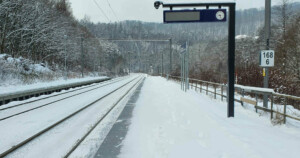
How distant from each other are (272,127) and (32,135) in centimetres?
684

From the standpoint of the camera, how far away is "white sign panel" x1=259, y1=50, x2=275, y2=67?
889 cm

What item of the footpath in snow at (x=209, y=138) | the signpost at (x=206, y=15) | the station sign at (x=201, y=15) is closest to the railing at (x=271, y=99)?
the footpath in snow at (x=209, y=138)

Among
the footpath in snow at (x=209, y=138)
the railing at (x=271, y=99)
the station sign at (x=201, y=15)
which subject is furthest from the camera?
the station sign at (x=201, y=15)

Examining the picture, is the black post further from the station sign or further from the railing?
the railing

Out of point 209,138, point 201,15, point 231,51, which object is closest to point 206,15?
point 201,15

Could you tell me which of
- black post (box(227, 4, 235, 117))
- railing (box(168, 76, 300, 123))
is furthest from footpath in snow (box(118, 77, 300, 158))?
black post (box(227, 4, 235, 117))

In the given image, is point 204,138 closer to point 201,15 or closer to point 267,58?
point 201,15

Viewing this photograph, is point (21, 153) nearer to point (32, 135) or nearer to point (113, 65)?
point (32, 135)

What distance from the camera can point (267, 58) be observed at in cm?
898

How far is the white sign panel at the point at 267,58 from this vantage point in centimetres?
889

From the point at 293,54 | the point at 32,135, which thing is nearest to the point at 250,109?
the point at 32,135

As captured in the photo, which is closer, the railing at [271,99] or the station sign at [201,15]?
the railing at [271,99]

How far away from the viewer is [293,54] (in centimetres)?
2523

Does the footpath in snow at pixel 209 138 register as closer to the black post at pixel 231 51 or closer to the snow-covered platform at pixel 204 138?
the snow-covered platform at pixel 204 138
